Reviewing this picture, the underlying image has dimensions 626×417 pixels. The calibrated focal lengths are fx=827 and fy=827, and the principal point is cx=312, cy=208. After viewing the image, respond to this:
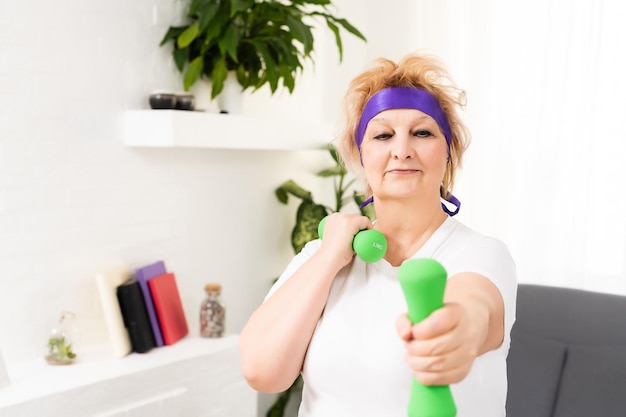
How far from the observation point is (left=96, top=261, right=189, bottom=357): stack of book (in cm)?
295

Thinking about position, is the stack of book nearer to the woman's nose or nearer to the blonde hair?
the blonde hair

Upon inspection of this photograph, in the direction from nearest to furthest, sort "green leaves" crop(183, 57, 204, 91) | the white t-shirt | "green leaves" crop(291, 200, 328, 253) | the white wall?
the white t-shirt < the white wall < "green leaves" crop(183, 57, 204, 91) < "green leaves" crop(291, 200, 328, 253)

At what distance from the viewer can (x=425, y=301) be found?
95 cm

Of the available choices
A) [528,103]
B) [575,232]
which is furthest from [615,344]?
[528,103]

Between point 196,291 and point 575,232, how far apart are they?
156 cm

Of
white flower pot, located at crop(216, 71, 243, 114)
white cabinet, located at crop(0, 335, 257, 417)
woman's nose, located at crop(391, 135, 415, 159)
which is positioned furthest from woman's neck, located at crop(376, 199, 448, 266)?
white flower pot, located at crop(216, 71, 243, 114)

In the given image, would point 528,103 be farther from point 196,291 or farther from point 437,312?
point 437,312

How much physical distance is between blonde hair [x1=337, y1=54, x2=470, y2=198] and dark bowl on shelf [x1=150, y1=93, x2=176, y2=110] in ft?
4.58

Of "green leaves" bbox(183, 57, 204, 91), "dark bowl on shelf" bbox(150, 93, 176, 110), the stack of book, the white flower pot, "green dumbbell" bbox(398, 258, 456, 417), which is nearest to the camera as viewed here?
"green dumbbell" bbox(398, 258, 456, 417)

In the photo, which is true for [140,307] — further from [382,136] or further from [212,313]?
[382,136]

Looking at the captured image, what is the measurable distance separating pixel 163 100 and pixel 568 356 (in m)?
1.70

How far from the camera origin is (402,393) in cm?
153

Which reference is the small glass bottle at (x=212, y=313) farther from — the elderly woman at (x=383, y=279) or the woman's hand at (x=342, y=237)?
the woman's hand at (x=342, y=237)

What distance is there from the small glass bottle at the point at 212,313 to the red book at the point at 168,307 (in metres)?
→ 0.08
